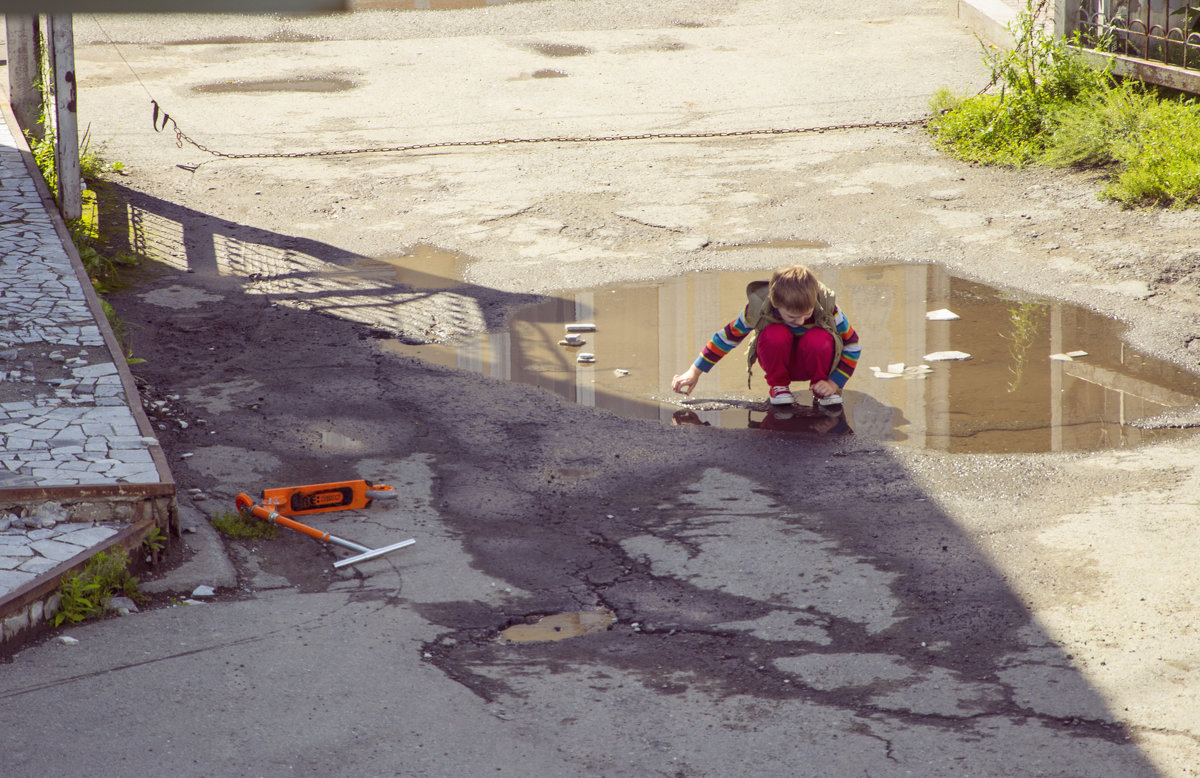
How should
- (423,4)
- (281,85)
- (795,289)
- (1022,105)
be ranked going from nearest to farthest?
1. (795,289)
2. (1022,105)
3. (281,85)
4. (423,4)

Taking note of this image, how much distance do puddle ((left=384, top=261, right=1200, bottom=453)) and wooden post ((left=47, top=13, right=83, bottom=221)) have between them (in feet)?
9.23

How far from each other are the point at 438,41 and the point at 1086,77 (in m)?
8.55

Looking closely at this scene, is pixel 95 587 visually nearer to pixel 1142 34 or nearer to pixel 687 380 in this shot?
pixel 687 380

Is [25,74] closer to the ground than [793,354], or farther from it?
farther from it

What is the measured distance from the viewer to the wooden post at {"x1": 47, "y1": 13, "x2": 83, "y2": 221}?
8.23 m

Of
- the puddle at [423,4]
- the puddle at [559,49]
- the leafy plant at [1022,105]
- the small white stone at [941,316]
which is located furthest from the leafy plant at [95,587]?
the puddle at [423,4]

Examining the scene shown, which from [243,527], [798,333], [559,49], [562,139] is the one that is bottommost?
[243,527]

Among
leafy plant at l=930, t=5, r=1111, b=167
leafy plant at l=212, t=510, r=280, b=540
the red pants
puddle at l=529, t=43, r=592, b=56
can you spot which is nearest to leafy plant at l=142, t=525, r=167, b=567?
leafy plant at l=212, t=510, r=280, b=540

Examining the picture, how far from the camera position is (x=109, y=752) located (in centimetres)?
340

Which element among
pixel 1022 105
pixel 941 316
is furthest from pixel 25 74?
pixel 1022 105

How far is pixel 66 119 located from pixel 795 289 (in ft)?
18.2

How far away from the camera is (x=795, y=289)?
5.83 m

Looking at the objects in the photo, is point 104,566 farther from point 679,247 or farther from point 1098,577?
point 679,247

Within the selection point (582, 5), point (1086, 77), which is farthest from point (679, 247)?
point (582, 5)
